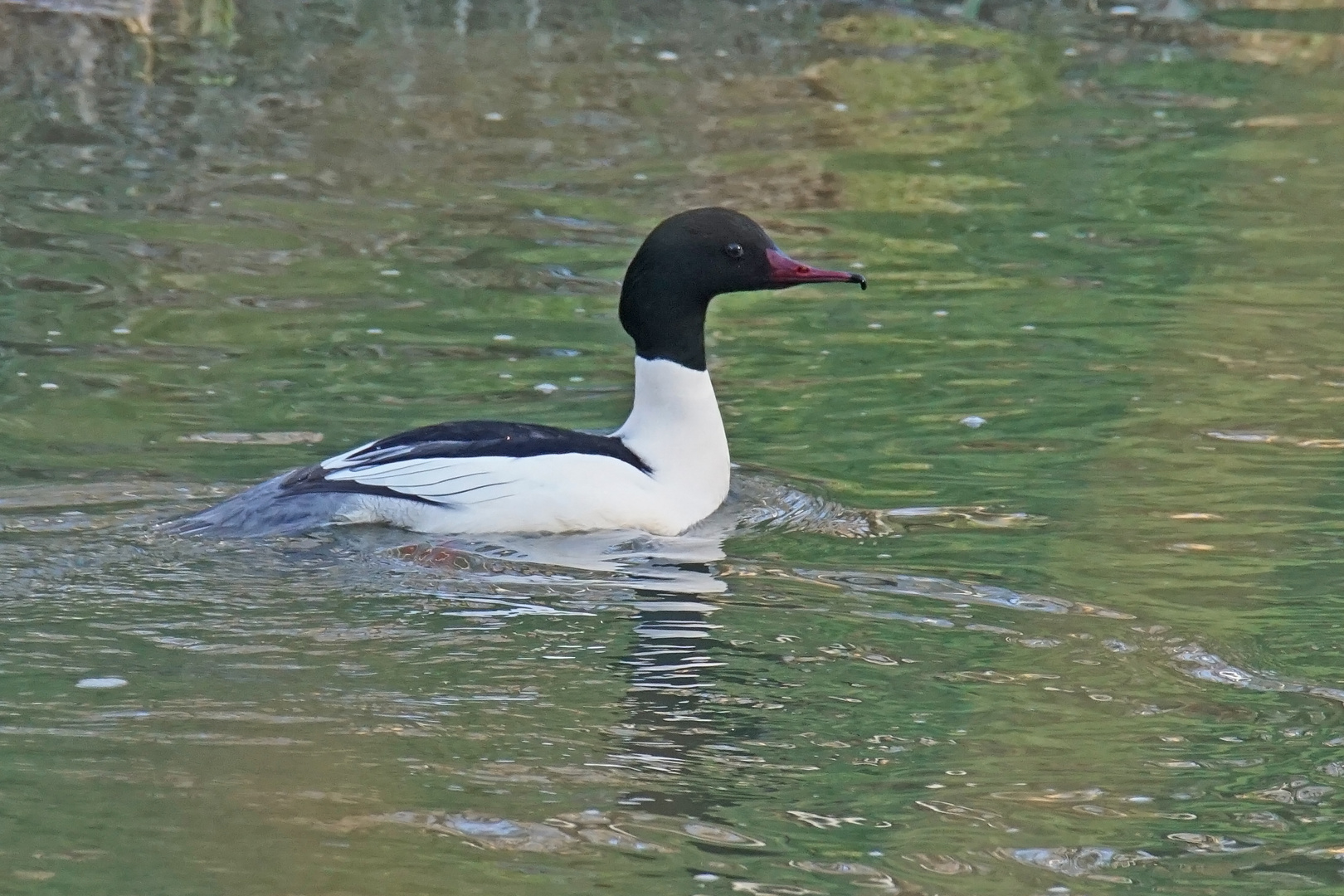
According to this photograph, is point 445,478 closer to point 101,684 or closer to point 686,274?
point 686,274

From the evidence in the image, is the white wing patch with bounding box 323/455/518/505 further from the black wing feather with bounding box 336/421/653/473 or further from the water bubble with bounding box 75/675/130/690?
the water bubble with bounding box 75/675/130/690

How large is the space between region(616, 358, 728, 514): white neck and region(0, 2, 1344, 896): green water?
235 millimetres

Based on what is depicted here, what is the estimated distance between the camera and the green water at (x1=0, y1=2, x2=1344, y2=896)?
4.69 metres

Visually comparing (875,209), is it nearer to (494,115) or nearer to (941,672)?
(494,115)

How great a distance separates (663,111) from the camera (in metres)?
14.8

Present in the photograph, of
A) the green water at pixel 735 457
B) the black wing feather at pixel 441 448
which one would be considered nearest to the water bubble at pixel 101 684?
the green water at pixel 735 457

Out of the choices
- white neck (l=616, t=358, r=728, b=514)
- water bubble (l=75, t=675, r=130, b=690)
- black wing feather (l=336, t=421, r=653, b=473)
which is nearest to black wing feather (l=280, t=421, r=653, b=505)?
black wing feather (l=336, t=421, r=653, b=473)

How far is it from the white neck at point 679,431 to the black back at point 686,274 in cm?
8

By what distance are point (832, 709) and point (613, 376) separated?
4.15m

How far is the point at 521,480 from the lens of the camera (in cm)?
681

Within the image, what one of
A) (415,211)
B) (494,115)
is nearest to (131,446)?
(415,211)

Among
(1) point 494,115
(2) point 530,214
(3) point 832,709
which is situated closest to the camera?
(3) point 832,709

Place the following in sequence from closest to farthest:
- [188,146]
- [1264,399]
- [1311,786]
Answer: [1311,786]
[1264,399]
[188,146]

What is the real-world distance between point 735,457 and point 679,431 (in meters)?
0.81
